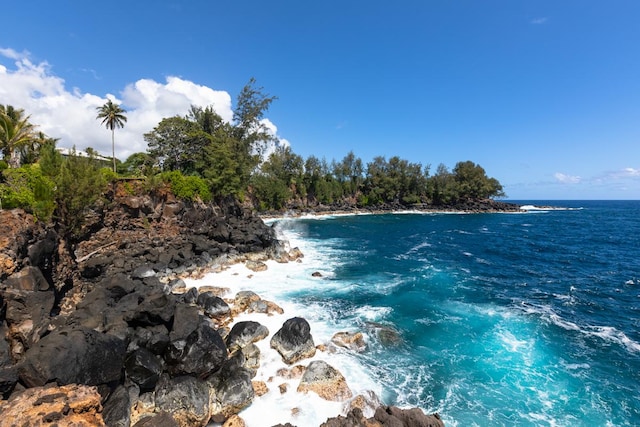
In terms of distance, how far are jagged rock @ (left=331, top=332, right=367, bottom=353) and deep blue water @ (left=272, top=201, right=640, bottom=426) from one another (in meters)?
0.47

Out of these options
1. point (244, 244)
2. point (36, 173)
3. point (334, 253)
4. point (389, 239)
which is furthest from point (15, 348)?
point (389, 239)

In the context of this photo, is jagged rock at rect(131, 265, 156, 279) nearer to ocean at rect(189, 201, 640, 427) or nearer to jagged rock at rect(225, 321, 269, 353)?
ocean at rect(189, 201, 640, 427)

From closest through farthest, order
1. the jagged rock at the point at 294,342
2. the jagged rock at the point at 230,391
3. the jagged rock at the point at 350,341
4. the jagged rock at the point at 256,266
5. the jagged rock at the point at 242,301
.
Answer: the jagged rock at the point at 230,391, the jagged rock at the point at 294,342, the jagged rock at the point at 350,341, the jagged rock at the point at 242,301, the jagged rock at the point at 256,266

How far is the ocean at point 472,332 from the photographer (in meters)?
12.2

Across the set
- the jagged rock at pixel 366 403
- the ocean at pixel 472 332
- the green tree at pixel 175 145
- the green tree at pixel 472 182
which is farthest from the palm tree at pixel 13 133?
the green tree at pixel 472 182

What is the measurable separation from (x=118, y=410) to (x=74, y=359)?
229 centimetres

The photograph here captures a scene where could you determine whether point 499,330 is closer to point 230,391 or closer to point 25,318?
point 230,391

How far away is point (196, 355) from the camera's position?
42.6 ft

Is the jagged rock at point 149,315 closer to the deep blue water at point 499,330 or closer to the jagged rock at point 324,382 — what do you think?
the jagged rock at point 324,382

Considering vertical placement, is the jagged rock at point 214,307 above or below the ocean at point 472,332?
above

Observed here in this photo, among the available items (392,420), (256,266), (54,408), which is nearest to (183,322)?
(54,408)

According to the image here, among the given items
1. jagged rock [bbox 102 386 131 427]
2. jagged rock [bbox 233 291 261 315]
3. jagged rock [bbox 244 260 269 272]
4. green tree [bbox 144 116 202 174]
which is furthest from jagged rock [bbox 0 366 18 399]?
green tree [bbox 144 116 202 174]

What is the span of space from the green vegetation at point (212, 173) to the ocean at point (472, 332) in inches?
514

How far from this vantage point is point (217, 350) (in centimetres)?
1345
